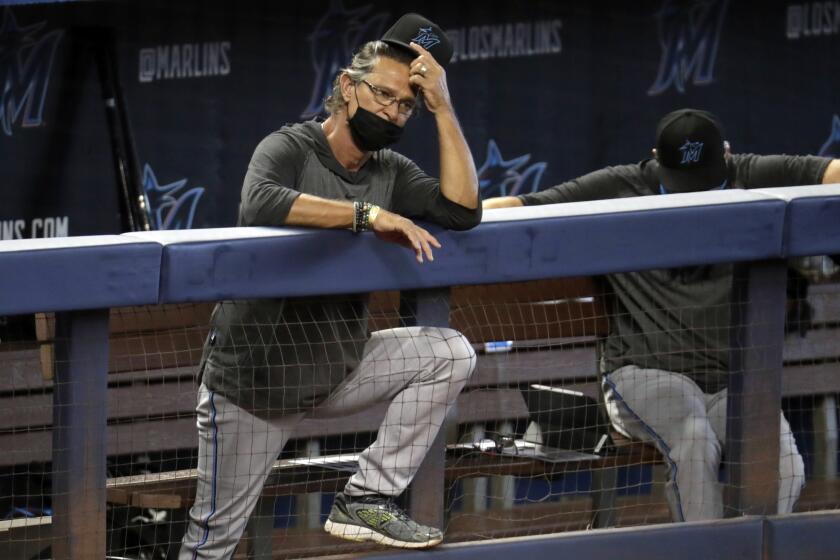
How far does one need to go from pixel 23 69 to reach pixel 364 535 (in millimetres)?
2287

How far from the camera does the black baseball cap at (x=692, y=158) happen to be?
4137 millimetres

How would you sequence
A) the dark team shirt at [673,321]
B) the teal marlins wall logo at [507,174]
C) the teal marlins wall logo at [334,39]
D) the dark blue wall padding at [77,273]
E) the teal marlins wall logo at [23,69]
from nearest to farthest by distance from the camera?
1. the dark blue wall padding at [77,273]
2. the dark team shirt at [673,321]
3. the teal marlins wall logo at [23,69]
4. the teal marlins wall logo at [334,39]
5. the teal marlins wall logo at [507,174]

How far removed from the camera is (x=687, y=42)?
5848mm

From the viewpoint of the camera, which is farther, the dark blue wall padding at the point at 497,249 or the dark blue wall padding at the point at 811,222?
the dark blue wall padding at the point at 811,222

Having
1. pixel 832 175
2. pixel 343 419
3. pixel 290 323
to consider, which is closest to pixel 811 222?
pixel 832 175

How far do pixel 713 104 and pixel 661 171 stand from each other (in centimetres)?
182

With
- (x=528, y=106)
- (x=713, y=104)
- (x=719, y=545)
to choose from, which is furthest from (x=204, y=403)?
(x=713, y=104)

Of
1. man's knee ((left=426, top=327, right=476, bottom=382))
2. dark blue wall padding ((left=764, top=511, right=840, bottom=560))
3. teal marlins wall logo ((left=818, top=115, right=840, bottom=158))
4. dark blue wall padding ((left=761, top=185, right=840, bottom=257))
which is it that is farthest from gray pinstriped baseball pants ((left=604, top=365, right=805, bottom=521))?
teal marlins wall logo ((left=818, top=115, right=840, bottom=158))

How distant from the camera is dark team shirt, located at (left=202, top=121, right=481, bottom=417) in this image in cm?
332

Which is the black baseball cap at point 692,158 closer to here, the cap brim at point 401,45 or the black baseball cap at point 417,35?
the black baseball cap at point 417,35

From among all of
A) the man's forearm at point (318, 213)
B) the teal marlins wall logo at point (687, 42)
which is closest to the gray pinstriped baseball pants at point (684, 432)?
the man's forearm at point (318, 213)

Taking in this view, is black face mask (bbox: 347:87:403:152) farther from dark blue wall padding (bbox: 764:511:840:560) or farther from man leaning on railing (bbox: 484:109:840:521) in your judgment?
dark blue wall padding (bbox: 764:511:840:560)

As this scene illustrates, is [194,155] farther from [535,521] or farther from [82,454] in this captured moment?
[82,454]

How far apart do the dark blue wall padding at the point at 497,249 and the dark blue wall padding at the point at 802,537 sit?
2.06 ft
